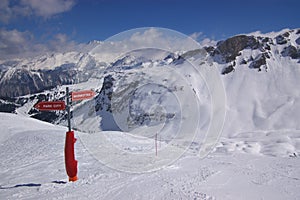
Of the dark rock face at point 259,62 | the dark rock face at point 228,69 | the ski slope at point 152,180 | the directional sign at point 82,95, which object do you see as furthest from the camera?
the dark rock face at point 228,69

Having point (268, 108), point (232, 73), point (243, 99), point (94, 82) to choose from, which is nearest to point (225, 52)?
point (232, 73)

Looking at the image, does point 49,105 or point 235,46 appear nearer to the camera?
point 49,105

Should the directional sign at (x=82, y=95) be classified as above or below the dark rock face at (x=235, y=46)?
below

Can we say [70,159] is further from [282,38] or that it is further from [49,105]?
[282,38]

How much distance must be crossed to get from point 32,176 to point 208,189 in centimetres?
675

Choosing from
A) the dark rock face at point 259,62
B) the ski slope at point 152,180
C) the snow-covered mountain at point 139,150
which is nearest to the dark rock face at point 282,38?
the dark rock face at point 259,62

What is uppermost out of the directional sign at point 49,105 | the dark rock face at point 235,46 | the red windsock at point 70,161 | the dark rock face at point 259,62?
the dark rock face at point 235,46

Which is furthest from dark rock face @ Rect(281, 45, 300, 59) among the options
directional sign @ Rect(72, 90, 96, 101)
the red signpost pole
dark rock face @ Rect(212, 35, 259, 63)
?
the red signpost pole

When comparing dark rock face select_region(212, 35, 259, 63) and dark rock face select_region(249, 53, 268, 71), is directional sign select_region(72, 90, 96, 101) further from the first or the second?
dark rock face select_region(212, 35, 259, 63)

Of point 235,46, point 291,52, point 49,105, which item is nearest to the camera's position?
point 49,105

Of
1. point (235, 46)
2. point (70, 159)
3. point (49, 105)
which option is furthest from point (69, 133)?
point (235, 46)

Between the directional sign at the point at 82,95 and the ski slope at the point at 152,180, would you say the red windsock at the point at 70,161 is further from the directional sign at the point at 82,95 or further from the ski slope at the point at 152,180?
the directional sign at the point at 82,95

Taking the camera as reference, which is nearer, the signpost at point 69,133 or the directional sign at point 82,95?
the signpost at point 69,133

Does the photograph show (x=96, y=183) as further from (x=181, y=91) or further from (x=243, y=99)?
(x=243, y=99)
